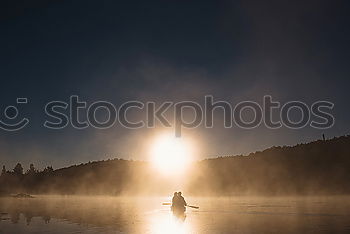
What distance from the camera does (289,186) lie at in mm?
197625

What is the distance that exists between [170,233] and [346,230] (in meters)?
17.3

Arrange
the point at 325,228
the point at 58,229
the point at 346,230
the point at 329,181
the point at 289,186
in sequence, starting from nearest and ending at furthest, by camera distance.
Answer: the point at 346,230
the point at 325,228
the point at 58,229
the point at 329,181
the point at 289,186

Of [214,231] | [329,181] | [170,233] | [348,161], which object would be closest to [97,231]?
[170,233]

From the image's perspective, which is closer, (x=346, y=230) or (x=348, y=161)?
(x=346, y=230)

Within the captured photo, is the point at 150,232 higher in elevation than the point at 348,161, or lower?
lower

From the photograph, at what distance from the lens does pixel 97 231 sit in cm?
4119

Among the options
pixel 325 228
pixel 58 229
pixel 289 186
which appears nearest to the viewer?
pixel 325 228

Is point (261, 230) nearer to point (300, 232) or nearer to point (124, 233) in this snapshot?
point (300, 232)

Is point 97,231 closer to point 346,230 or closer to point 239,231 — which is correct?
point 239,231

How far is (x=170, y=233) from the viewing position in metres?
40.0

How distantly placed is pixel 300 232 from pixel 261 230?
4082 mm

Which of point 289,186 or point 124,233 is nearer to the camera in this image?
point 124,233

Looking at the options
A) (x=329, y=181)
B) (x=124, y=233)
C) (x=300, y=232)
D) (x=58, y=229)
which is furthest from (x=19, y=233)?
(x=329, y=181)

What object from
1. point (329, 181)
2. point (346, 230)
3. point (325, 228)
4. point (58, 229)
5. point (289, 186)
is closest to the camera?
point (346, 230)
